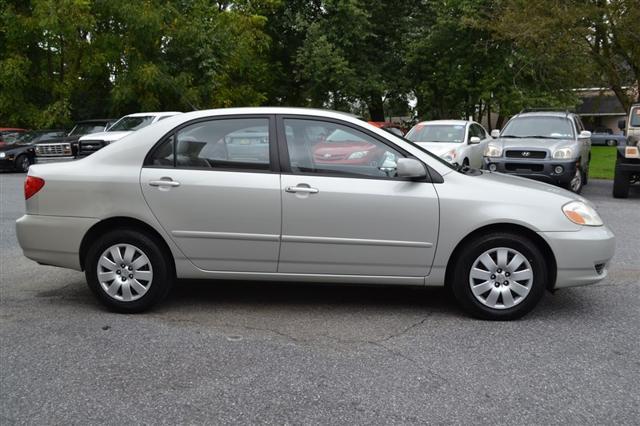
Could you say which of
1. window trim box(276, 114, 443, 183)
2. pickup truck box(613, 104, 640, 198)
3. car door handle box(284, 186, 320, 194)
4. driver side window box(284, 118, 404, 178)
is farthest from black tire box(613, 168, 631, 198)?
car door handle box(284, 186, 320, 194)

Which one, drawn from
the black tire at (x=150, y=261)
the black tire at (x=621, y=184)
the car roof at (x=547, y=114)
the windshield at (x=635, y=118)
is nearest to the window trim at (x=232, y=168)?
the black tire at (x=150, y=261)

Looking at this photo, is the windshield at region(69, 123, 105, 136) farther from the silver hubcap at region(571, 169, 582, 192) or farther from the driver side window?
the driver side window

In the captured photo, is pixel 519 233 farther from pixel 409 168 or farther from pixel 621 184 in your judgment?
pixel 621 184

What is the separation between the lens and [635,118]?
13070mm

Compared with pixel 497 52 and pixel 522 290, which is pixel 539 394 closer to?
pixel 522 290

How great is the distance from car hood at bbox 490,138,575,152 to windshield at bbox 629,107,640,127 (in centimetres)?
157

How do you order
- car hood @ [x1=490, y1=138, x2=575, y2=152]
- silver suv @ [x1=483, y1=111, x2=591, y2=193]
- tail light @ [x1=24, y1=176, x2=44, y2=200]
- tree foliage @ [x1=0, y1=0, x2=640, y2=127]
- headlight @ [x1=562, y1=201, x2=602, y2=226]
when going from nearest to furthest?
headlight @ [x1=562, y1=201, x2=602, y2=226]
tail light @ [x1=24, y1=176, x2=44, y2=200]
silver suv @ [x1=483, y1=111, x2=591, y2=193]
car hood @ [x1=490, y1=138, x2=575, y2=152]
tree foliage @ [x1=0, y1=0, x2=640, y2=127]

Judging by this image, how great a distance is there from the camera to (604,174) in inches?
699

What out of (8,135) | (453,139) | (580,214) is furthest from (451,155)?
(8,135)

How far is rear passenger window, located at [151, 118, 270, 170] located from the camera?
4883 mm

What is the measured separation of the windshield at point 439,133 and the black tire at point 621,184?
338 cm

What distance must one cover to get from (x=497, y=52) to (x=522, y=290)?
2683cm

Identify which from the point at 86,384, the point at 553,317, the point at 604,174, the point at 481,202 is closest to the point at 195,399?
the point at 86,384

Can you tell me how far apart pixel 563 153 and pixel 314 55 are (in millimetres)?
17857
